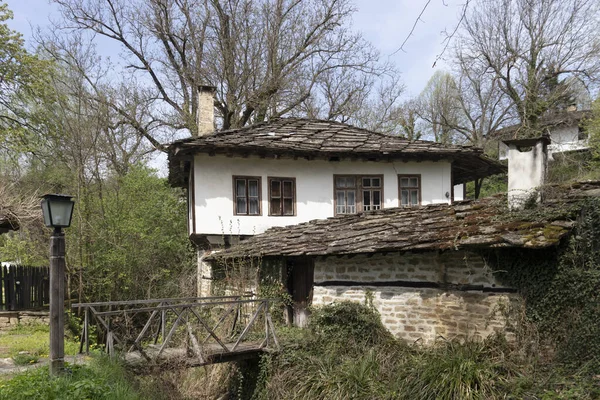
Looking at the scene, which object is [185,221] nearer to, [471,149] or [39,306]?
[39,306]

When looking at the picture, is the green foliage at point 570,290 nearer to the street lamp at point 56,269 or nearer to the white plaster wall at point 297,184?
the street lamp at point 56,269

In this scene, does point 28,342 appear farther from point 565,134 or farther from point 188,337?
point 565,134

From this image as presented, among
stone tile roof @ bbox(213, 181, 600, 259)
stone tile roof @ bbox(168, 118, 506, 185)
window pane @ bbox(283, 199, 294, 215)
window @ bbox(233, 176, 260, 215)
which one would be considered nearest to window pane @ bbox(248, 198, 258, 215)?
window @ bbox(233, 176, 260, 215)

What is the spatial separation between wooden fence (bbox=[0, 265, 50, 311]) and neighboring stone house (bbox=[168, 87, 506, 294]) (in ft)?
16.0

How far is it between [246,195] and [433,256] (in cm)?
643

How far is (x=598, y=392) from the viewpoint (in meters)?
5.30

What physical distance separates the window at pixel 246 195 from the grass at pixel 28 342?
517 cm

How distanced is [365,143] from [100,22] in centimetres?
1352

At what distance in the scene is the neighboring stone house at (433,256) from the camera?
273 inches

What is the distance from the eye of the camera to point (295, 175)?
13383 mm

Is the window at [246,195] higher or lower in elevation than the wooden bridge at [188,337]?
higher

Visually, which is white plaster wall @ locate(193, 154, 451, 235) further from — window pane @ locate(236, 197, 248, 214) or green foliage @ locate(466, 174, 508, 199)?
green foliage @ locate(466, 174, 508, 199)

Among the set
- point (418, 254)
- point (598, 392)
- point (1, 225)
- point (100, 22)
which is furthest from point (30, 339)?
point (100, 22)

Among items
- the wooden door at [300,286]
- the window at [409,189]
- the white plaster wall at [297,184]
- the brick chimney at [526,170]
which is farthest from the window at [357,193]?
the brick chimney at [526,170]
